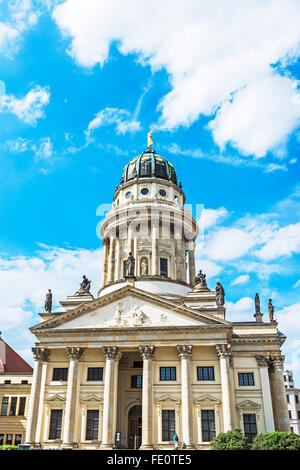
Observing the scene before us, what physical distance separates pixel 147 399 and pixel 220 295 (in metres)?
15.4

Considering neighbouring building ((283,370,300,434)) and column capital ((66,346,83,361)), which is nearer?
column capital ((66,346,83,361))

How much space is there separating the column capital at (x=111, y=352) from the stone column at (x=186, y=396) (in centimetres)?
658

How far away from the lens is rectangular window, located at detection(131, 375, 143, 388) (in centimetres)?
4825

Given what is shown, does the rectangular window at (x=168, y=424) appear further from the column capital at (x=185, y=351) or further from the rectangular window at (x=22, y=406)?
the rectangular window at (x=22, y=406)

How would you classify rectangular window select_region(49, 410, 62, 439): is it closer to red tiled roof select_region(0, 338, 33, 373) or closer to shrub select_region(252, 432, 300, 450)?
red tiled roof select_region(0, 338, 33, 373)

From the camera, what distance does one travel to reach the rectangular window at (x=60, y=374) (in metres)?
46.8

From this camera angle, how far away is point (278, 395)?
156 ft

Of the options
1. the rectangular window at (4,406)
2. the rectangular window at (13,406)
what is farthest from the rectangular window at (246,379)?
the rectangular window at (4,406)

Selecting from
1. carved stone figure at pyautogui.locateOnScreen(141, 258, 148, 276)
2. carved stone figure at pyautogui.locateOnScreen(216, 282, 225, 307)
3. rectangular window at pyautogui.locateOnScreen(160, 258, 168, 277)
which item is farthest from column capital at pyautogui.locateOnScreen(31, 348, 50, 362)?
carved stone figure at pyautogui.locateOnScreen(216, 282, 225, 307)

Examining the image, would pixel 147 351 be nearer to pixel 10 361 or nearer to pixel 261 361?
pixel 261 361

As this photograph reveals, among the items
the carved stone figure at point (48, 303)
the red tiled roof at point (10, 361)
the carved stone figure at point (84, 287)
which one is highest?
the carved stone figure at point (84, 287)

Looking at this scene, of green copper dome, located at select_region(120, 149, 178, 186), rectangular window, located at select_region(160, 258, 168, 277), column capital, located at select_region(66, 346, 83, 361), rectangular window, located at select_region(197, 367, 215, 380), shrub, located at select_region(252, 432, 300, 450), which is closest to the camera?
shrub, located at select_region(252, 432, 300, 450)

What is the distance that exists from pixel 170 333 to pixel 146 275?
1484 cm
